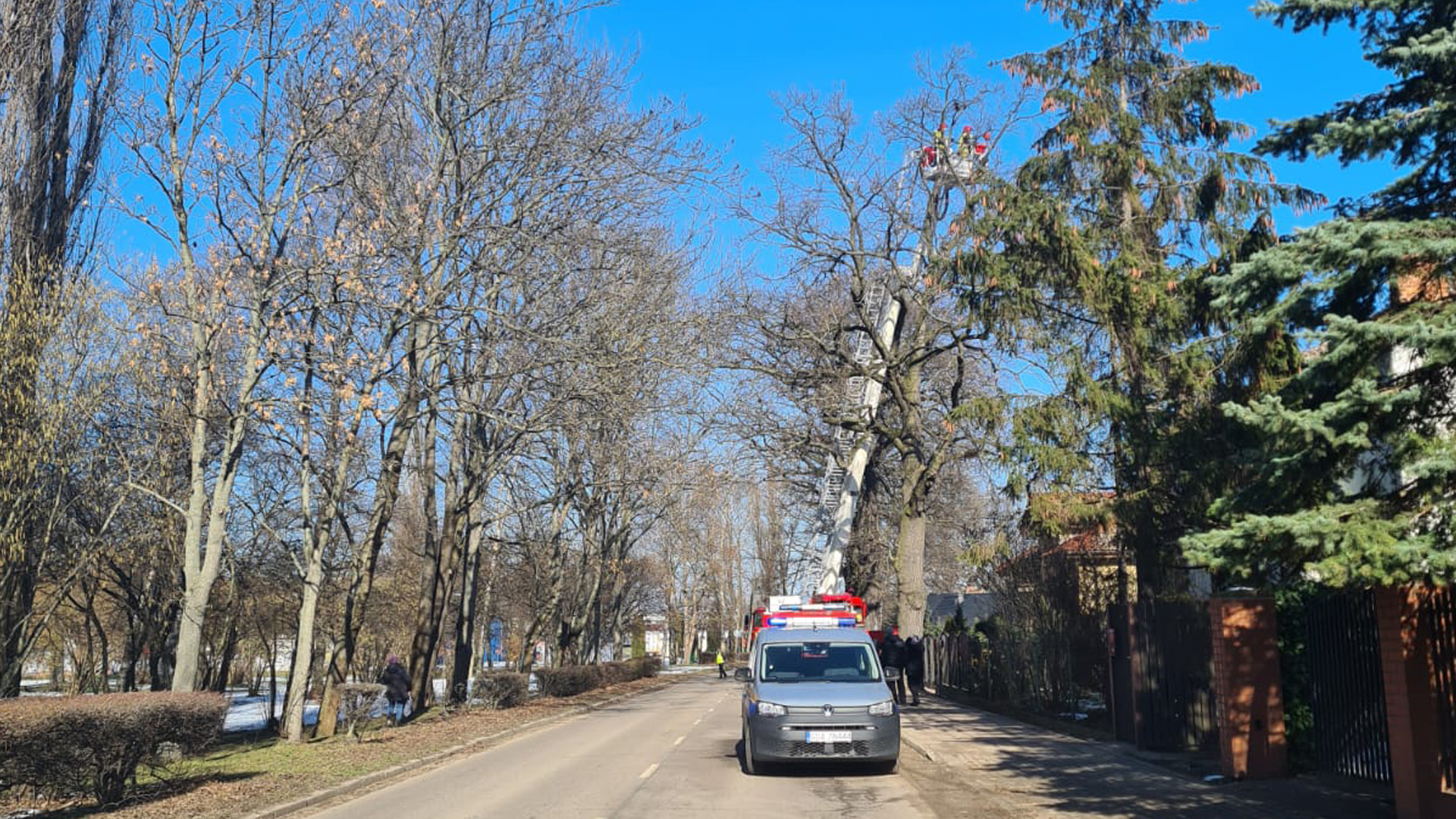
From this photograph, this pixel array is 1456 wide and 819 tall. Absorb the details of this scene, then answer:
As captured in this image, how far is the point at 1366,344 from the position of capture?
7664mm

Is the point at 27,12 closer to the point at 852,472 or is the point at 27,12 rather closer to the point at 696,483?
the point at 696,483

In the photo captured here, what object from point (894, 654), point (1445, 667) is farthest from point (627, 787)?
point (894, 654)

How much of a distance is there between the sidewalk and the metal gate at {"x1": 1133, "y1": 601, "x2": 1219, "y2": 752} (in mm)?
609

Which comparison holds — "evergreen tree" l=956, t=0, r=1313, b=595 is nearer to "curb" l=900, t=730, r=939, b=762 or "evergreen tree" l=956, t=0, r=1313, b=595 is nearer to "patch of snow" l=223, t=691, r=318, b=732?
"curb" l=900, t=730, r=939, b=762

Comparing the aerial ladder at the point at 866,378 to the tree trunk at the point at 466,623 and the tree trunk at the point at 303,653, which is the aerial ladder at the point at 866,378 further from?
the tree trunk at the point at 303,653

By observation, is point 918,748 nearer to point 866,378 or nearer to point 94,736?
point 94,736

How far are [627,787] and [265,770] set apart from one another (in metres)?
5.44

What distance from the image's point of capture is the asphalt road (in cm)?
1150

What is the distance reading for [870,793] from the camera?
1266cm

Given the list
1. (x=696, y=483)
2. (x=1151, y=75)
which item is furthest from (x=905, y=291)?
(x=1151, y=75)

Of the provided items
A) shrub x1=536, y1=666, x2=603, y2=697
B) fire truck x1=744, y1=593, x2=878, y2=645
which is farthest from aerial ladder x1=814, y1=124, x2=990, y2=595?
shrub x1=536, y1=666, x2=603, y2=697

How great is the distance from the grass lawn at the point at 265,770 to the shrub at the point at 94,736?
14.6 inches

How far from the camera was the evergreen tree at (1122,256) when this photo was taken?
1547 centimetres

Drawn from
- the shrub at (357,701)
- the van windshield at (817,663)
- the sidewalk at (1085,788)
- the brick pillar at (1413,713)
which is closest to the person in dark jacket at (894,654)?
the sidewalk at (1085,788)
